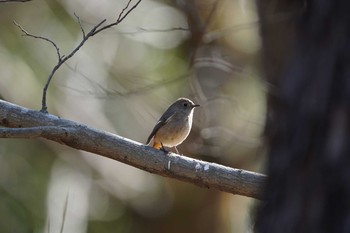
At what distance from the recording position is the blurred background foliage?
10.9 metres

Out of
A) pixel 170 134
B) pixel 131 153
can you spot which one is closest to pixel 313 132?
pixel 131 153

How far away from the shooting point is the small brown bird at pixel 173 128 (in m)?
8.11

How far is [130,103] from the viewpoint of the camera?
11.6 meters

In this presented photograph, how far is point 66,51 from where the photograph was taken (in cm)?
1224

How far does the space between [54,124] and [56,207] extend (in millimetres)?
4818

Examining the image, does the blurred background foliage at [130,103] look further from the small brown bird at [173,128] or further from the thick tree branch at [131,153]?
the thick tree branch at [131,153]

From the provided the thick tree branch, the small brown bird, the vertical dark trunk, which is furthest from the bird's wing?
the vertical dark trunk

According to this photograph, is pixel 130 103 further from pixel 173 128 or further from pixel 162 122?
pixel 173 128

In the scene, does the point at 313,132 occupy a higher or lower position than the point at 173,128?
lower

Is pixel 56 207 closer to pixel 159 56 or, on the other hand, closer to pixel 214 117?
pixel 214 117

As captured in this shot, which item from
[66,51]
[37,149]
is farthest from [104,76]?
[37,149]

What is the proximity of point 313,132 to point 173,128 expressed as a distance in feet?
16.7

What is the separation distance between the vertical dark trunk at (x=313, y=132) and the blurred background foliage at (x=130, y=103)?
7.03m

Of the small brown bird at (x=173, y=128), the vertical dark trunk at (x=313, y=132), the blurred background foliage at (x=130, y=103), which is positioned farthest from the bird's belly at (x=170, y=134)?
the vertical dark trunk at (x=313, y=132)
